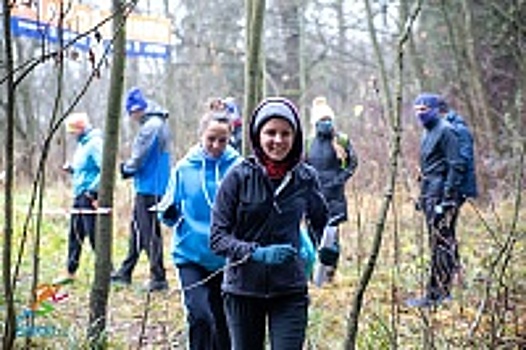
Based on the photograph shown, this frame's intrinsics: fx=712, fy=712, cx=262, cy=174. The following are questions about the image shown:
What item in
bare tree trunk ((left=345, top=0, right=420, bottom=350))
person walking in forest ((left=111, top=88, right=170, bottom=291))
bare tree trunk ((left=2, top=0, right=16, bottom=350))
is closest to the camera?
bare tree trunk ((left=2, top=0, right=16, bottom=350))

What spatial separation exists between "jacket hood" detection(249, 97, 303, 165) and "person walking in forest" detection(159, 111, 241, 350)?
2.72ft

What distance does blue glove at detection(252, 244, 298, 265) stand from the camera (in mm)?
3258

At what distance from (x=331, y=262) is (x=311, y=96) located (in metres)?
22.1

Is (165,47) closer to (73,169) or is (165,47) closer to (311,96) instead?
(73,169)

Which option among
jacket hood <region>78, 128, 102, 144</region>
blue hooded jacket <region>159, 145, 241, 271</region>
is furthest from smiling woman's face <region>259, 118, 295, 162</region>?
jacket hood <region>78, 128, 102, 144</region>

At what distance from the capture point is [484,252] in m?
8.55

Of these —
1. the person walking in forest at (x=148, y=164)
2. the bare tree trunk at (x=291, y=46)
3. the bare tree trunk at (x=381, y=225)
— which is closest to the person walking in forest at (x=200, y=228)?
the bare tree trunk at (x=381, y=225)

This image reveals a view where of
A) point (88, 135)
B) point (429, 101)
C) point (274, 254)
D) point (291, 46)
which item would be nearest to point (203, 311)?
point (274, 254)

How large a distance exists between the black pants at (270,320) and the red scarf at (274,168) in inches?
23.4

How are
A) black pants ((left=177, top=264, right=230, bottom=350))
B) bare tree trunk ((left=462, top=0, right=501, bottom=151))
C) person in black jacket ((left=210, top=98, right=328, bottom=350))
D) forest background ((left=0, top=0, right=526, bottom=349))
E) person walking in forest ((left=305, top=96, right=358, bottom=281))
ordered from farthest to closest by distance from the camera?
bare tree trunk ((left=462, top=0, right=501, bottom=151)) → person walking in forest ((left=305, top=96, right=358, bottom=281)) → black pants ((left=177, top=264, right=230, bottom=350)) → person in black jacket ((left=210, top=98, right=328, bottom=350)) → forest background ((left=0, top=0, right=526, bottom=349))

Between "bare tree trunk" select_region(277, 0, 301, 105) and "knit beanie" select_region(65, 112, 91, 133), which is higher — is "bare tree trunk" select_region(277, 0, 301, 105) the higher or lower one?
the higher one

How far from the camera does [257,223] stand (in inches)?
136

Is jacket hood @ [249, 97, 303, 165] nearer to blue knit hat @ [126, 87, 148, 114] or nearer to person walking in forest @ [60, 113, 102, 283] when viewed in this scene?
blue knit hat @ [126, 87, 148, 114]

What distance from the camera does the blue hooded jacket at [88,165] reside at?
7547 millimetres
